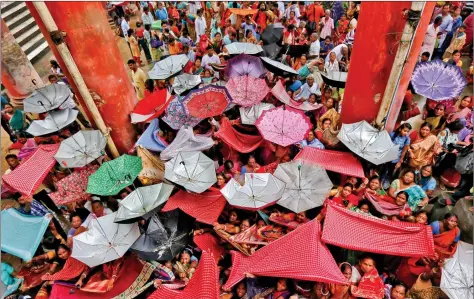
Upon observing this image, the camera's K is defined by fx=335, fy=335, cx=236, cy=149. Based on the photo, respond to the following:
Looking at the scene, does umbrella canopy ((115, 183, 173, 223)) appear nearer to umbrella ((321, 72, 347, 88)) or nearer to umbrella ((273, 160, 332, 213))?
umbrella ((273, 160, 332, 213))

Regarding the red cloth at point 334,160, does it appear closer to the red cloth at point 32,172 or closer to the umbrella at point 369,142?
the umbrella at point 369,142

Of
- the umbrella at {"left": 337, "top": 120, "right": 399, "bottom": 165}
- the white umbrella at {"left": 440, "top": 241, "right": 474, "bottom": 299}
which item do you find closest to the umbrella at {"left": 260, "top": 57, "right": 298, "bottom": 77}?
the umbrella at {"left": 337, "top": 120, "right": 399, "bottom": 165}

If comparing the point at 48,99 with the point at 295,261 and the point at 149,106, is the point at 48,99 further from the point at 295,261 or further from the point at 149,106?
the point at 295,261

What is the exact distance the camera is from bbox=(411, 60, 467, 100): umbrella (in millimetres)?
6418

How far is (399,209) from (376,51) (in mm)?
2528

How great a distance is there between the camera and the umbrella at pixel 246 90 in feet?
22.6

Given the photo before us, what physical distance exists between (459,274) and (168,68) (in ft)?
23.0

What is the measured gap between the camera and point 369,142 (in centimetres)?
559

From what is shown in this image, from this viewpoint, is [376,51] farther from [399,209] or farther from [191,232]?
[191,232]

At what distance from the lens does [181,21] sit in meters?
12.6

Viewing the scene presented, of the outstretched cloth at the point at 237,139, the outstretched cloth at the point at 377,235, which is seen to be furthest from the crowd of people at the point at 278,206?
the outstretched cloth at the point at 377,235

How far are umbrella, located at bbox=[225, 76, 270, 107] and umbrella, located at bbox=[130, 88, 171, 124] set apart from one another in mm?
1417

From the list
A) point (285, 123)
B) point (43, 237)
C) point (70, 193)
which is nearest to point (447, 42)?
point (285, 123)

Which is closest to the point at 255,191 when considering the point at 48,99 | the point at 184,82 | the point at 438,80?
the point at 184,82
